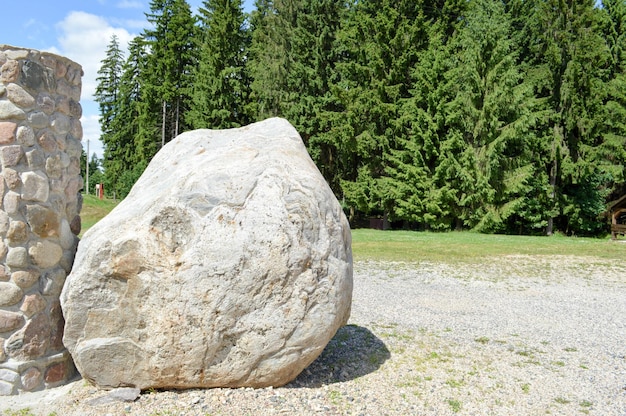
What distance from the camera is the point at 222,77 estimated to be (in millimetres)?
30359

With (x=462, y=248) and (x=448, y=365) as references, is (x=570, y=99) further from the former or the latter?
(x=448, y=365)

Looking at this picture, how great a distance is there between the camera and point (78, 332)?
411 cm

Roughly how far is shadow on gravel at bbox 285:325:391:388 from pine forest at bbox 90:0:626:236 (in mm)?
17094

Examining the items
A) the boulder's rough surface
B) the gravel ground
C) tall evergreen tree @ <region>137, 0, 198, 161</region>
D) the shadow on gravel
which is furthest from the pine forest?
the boulder's rough surface

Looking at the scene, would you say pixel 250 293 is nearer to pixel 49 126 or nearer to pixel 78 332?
pixel 78 332

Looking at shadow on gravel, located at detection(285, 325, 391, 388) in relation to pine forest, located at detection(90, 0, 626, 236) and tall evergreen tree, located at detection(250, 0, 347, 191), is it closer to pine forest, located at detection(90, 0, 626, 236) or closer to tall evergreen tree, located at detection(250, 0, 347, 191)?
pine forest, located at detection(90, 0, 626, 236)

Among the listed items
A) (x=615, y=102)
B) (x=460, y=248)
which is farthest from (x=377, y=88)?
(x=460, y=248)

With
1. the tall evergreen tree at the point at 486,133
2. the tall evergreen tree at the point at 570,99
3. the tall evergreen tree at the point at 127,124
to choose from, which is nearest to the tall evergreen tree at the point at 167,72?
the tall evergreen tree at the point at 127,124

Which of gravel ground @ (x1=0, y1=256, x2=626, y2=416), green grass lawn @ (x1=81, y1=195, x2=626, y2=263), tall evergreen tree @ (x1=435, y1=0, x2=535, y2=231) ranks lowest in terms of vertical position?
gravel ground @ (x1=0, y1=256, x2=626, y2=416)

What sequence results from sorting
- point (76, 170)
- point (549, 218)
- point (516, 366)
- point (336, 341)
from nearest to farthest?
point (76, 170) < point (516, 366) < point (336, 341) < point (549, 218)

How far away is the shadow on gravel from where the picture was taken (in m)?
4.76

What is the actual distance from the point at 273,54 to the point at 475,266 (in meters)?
20.4

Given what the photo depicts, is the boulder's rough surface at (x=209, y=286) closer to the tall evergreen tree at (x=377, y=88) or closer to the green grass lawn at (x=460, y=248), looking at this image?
the green grass lawn at (x=460, y=248)

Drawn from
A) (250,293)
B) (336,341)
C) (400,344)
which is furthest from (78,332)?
(400,344)
